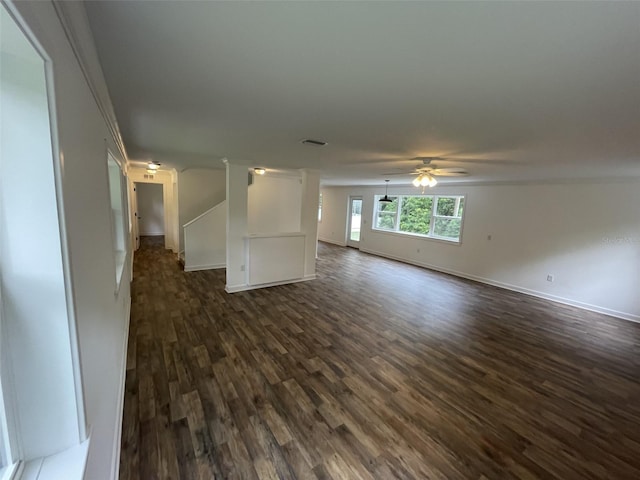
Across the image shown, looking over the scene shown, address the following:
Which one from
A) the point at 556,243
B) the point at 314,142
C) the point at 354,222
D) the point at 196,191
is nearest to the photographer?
the point at 314,142

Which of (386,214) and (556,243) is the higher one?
(386,214)

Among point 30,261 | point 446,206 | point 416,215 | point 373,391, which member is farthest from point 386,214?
point 30,261

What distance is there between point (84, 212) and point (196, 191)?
576 centimetres

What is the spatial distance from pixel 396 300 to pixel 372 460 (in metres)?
3.06

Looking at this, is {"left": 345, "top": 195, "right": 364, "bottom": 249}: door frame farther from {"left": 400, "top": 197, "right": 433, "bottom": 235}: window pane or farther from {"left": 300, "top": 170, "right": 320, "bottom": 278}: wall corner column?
{"left": 300, "top": 170, "right": 320, "bottom": 278}: wall corner column

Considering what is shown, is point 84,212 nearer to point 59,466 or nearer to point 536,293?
point 59,466

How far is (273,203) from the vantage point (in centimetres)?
693

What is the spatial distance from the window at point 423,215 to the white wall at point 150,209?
8.12 m

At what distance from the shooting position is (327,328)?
347cm

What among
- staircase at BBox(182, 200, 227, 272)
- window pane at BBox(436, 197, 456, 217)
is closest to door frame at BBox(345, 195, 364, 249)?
window pane at BBox(436, 197, 456, 217)

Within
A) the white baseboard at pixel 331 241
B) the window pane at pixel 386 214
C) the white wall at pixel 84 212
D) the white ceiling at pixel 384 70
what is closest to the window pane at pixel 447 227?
the window pane at pixel 386 214

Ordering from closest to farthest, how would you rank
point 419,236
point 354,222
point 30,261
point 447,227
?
point 30,261, point 447,227, point 419,236, point 354,222

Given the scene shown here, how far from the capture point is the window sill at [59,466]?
2.48 ft

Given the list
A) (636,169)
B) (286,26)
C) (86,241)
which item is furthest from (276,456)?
(636,169)
